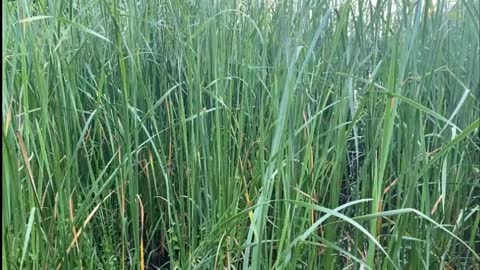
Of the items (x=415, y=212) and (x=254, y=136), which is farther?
(x=254, y=136)

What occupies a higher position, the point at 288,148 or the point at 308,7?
the point at 308,7

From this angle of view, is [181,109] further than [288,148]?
Yes

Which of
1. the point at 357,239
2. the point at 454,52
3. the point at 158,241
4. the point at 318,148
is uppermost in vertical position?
the point at 454,52

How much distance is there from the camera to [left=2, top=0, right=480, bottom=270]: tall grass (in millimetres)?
694

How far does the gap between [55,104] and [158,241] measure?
1.00 feet

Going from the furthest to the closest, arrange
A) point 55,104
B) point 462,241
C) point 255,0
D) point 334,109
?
point 255,0, point 55,104, point 334,109, point 462,241

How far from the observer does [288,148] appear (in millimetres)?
729

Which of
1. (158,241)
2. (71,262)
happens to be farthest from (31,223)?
(158,241)

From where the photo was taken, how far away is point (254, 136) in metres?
0.93

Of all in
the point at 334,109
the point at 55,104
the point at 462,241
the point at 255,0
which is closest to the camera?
the point at 462,241

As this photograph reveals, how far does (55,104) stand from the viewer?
2.97 feet

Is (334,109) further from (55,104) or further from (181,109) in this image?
(55,104)

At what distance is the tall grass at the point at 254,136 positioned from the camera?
69 cm

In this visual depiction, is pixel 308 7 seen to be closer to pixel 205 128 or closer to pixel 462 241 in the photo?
pixel 205 128
